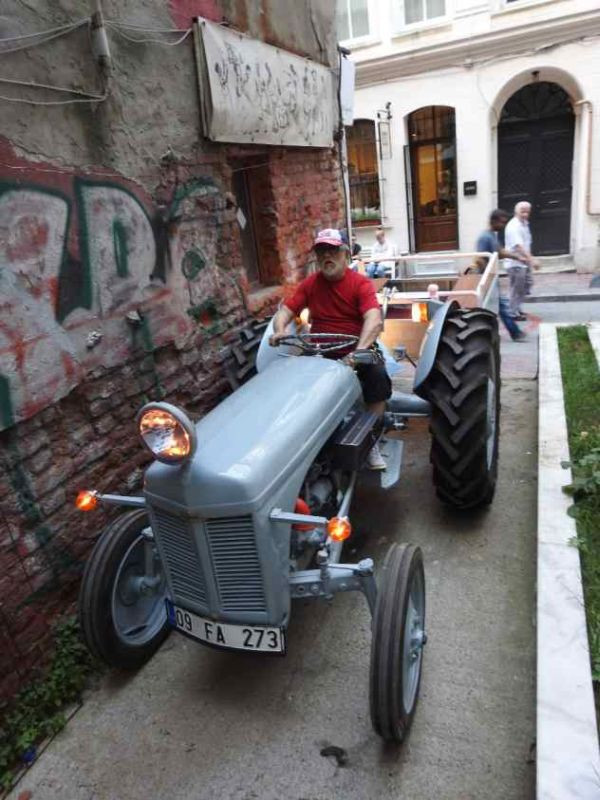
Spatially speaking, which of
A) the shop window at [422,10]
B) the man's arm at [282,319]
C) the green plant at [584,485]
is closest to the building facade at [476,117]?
the shop window at [422,10]

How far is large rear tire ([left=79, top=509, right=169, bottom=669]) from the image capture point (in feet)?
8.92

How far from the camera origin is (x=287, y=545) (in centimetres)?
246

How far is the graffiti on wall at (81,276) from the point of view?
2785 millimetres

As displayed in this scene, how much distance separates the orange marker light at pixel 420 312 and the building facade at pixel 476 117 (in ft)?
28.8

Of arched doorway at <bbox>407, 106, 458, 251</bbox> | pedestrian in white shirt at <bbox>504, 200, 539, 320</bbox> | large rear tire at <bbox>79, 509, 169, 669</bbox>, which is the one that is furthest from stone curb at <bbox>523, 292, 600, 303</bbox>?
large rear tire at <bbox>79, 509, 169, 669</bbox>

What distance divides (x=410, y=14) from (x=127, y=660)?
13616 millimetres

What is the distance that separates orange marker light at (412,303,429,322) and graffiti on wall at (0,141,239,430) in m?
2.07

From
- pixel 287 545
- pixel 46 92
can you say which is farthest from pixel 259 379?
pixel 46 92

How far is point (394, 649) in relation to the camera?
2186 millimetres

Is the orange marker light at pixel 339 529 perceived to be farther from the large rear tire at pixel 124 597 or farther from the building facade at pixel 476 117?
the building facade at pixel 476 117

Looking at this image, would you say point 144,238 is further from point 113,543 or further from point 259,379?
point 113,543

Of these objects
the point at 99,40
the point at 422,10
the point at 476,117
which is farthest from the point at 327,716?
the point at 422,10

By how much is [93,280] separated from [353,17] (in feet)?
40.4

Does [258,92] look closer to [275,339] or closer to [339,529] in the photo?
[275,339]
